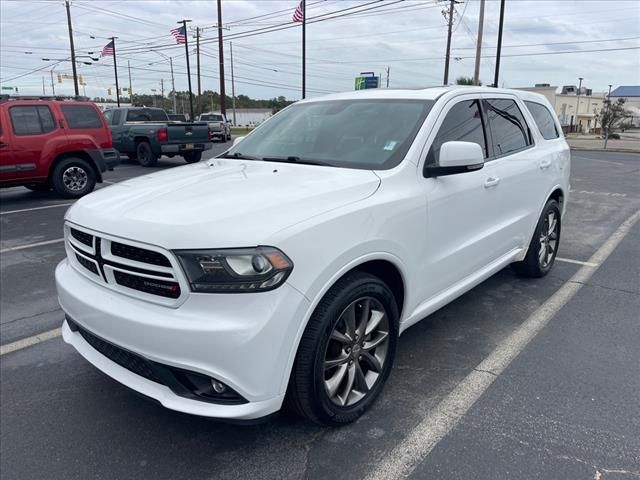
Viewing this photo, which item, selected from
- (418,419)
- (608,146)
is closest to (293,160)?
(418,419)

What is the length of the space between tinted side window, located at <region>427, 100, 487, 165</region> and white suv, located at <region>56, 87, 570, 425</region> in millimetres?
18

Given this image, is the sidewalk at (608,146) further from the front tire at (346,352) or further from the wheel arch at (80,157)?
the front tire at (346,352)

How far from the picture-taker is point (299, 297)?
87.9 inches

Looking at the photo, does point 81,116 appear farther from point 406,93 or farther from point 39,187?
point 406,93

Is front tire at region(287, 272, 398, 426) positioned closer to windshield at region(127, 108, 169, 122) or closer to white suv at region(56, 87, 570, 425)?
white suv at region(56, 87, 570, 425)

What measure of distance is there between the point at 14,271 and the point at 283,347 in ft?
15.6

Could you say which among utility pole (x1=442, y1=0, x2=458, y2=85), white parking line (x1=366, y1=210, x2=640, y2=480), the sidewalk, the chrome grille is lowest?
the sidewalk

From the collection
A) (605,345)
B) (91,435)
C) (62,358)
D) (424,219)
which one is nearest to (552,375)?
(605,345)

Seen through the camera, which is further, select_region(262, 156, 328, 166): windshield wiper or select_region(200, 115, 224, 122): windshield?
select_region(200, 115, 224, 122): windshield

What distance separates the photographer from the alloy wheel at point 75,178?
10.3m

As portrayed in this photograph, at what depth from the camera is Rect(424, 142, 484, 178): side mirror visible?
3018 millimetres

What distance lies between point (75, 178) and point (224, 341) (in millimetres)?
9669

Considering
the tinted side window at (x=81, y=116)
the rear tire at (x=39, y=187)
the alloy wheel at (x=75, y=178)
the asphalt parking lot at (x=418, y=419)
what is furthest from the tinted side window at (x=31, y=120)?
the asphalt parking lot at (x=418, y=419)

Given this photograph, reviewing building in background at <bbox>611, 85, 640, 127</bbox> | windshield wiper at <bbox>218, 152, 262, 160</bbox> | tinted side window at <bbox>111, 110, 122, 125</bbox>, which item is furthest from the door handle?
building in background at <bbox>611, 85, 640, 127</bbox>
